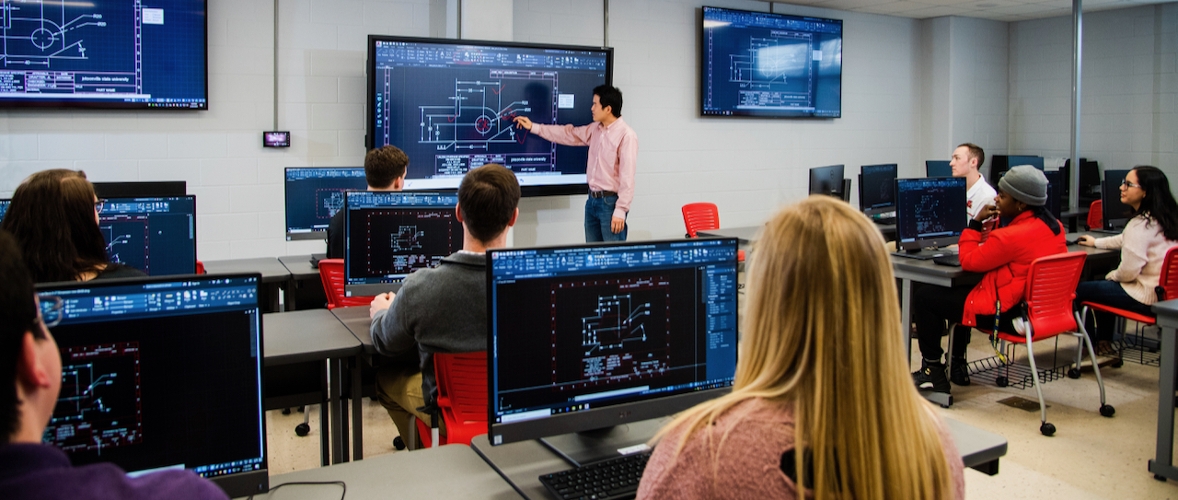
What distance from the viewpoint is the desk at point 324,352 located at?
2670 millimetres

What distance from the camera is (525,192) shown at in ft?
21.1

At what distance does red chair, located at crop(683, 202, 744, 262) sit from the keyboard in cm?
480

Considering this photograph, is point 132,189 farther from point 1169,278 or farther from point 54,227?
point 1169,278

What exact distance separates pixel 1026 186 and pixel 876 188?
1986mm

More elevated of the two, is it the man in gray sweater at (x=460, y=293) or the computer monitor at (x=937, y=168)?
the computer monitor at (x=937, y=168)

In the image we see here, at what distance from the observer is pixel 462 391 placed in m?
2.38

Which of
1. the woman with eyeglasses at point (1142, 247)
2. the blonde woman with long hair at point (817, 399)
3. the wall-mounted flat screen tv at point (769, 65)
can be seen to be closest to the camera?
the blonde woman with long hair at point (817, 399)

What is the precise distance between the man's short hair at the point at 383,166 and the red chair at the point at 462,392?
1729mm

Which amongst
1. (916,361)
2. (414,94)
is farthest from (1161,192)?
(414,94)

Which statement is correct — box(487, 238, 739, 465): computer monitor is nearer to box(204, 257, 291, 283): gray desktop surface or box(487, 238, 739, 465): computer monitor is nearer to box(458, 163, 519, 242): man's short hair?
box(458, 163, 519, 242): man's short hair

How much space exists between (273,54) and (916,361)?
14.5 feet

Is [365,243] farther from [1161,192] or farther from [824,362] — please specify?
[1161,192]

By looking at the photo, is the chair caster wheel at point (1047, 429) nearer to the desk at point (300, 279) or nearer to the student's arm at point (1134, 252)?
the student's arm at point (1134, 252)

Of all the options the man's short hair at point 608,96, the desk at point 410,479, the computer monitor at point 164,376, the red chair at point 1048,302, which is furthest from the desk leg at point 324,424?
the man's short hair at point 608,96
